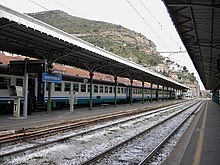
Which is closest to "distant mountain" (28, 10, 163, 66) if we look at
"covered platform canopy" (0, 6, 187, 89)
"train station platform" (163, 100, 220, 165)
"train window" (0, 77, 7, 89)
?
"covered platform canopy" (0, 6, 187, 89)

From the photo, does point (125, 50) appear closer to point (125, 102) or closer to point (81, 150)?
point (125, 102)

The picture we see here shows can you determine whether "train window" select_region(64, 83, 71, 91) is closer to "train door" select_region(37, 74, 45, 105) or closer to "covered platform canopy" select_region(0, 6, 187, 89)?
"covered platform canopy" select_region(0, 6, 187, 89)

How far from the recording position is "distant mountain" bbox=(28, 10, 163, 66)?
87.7m

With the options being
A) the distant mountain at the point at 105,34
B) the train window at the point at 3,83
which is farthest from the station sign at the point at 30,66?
the distant mountain at the point at 105,34

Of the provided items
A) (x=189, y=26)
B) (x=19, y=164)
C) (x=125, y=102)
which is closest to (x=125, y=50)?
(x=125, y=102)

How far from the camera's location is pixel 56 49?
56.6 feet

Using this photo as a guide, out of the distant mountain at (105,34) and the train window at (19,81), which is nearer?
the train window at (19,81)

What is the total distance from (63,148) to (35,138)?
6.84 feet

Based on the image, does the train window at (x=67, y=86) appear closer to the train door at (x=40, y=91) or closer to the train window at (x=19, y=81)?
the train door at (x=40, y=91)

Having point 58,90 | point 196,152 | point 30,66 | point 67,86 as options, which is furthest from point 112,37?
point 196,152

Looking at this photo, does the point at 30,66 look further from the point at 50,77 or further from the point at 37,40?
the point at 37,40

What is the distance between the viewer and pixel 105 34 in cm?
13012

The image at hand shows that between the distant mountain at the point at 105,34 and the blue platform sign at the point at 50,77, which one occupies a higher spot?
the distant mountain at the point at 105,34

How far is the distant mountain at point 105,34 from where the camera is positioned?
288ft
